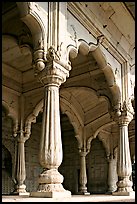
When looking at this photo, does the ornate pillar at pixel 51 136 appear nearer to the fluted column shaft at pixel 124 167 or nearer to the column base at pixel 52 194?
the column base at pixel 52 194

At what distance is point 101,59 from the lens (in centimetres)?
854

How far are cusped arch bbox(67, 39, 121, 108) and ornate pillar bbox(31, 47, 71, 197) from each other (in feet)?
3.25

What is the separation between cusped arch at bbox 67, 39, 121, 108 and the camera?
292 inches

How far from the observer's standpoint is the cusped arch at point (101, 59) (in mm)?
7412

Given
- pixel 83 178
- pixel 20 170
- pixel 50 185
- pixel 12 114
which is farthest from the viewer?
pixel 83 178

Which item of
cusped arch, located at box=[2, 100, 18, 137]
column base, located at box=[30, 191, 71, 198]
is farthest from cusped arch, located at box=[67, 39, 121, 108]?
cusped arch, located at box=[2, 100, 18, 137]

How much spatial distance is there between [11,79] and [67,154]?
7.70 metres

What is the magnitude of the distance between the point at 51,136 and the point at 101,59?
11.5ft

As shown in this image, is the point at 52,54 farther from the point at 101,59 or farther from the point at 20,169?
the point at 20,169

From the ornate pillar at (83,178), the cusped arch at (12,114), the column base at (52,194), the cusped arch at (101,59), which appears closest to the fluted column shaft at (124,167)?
the cusped arch at (101,59)

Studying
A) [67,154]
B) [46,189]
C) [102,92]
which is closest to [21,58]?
[102,92]

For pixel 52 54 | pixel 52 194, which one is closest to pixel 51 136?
pixel 52 194

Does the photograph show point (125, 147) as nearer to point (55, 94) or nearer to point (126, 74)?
point (126, 74)

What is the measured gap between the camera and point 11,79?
11.6 m
